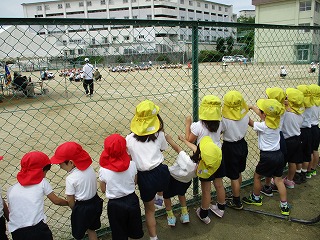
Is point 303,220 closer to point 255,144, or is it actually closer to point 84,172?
point 84,172

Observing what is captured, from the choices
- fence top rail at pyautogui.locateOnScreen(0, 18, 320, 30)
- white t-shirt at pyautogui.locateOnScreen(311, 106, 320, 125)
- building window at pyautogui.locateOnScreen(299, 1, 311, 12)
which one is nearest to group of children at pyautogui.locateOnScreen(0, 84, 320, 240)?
white t-shirt at pyautogui.locateOnScreen(311, 106, 320, 125)

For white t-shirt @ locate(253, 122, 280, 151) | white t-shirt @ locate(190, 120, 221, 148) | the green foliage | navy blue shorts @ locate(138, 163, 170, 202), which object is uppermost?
the green foliage

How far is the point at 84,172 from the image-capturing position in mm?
2104

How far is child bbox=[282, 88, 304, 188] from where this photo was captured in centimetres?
314

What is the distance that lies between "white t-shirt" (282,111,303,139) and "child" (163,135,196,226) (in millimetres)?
1307

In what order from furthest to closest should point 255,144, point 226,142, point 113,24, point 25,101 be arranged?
point 25,101 < point 255,144 < point 226,142 < point 113,24

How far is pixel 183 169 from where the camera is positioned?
98.0 inches

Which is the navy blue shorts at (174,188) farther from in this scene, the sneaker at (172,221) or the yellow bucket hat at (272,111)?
the yellow bucket hat at (272,111)

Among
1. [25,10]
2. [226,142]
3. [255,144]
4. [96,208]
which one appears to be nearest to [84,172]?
[96,208]

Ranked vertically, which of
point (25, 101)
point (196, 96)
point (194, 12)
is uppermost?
point (194, 12)

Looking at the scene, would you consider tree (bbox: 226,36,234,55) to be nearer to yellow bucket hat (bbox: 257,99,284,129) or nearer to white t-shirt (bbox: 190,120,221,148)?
yellow bucket hat (bbox: 257,99,284,129)

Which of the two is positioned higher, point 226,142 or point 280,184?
point 226,142

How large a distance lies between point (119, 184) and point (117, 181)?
0.03m

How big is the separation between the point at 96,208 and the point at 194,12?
8193 centimetres
